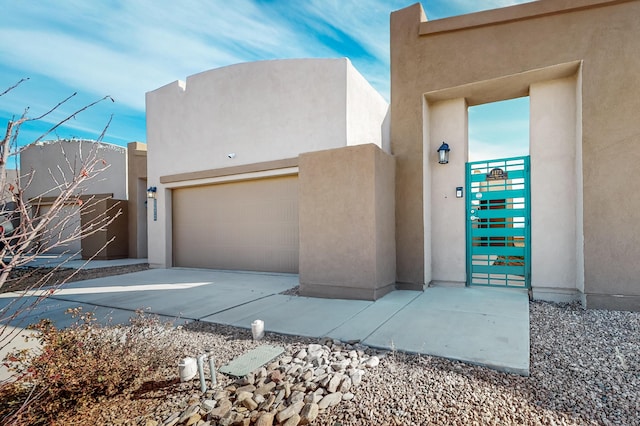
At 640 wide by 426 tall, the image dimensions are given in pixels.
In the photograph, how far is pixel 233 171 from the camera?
868cm

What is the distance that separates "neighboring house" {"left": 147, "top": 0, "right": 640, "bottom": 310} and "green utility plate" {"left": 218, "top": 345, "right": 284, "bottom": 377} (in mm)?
2367

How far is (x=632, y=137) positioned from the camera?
15.3 ft

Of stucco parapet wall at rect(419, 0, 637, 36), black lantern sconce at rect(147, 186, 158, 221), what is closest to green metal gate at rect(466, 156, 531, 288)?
stucco parapet wall at rect(419, 0, 637, 36)

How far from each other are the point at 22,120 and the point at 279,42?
6.55 m

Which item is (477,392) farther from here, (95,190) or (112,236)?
(95,190)

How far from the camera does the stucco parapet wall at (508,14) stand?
4961 mm

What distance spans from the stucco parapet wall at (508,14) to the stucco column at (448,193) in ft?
4.18

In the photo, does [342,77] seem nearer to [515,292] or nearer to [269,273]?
[269,273]

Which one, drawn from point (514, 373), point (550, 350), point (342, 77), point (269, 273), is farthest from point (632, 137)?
point (269, 273)

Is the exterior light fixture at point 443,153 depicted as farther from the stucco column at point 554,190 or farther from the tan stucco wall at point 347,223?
the stucco column at point 554,190

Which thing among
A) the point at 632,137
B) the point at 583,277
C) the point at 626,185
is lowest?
the point at 583,277

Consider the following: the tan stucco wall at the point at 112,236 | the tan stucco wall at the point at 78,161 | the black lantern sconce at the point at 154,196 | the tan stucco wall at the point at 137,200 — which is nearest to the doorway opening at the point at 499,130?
the black lantern sconce at the point at 154,196

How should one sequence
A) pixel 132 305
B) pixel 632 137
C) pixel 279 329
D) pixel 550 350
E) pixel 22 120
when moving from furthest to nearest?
pixel 132 305 → pixel 632 137 → pixel 279 329 → pixel 550 350 → pixel 22 120

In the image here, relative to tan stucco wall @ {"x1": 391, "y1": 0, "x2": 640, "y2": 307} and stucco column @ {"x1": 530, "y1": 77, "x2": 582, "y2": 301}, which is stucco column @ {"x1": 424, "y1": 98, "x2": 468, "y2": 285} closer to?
tan stucco wall @ {"x1": 391, "y1": 0, "x2": 640, "y2": 307}
